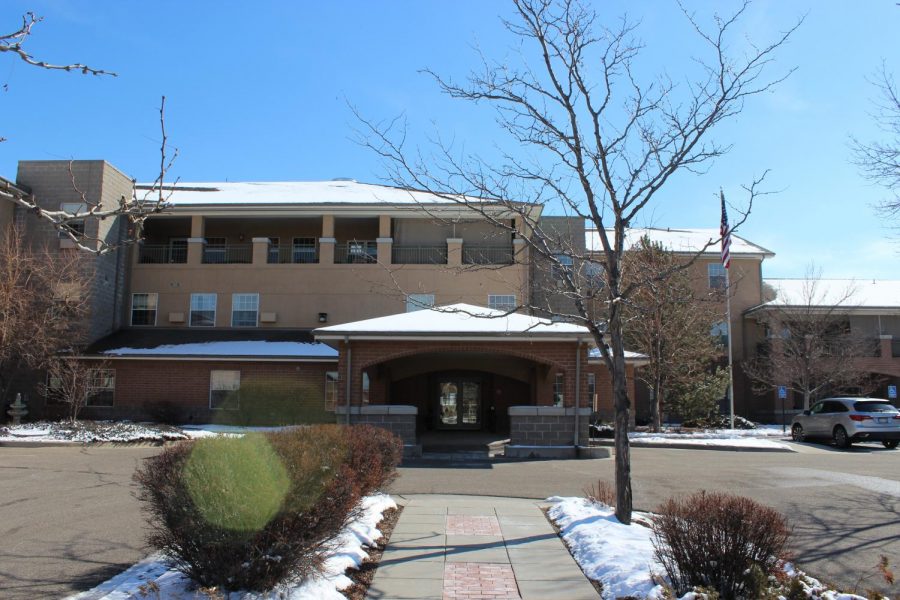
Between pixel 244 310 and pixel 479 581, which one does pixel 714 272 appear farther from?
pixel 479 581

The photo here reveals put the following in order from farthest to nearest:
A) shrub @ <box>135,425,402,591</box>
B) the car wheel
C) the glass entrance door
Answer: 1. the glass entrance door
2. the car wheel
3. shrub @ <box>135,425,402,591</box>

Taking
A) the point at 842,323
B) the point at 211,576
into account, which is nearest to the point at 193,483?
the point at 211,576

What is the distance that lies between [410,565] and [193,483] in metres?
2.76

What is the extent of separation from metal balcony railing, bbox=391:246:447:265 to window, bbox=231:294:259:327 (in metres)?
5.97

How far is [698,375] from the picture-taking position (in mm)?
Answer: 29656

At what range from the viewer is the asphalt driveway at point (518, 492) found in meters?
7.34

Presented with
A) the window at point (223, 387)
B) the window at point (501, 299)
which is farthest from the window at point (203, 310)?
the window at point (501, 299)

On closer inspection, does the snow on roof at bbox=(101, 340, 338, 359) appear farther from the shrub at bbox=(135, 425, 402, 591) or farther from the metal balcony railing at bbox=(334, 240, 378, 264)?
the shrub at bbox=(135, 425, 402, 591)

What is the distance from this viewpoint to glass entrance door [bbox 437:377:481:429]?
25.7 metres

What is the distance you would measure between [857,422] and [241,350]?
67.9ft

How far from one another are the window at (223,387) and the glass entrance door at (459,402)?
7.51 meters

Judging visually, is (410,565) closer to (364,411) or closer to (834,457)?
(364,411)

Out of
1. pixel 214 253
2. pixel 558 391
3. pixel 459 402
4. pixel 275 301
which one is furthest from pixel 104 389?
pixel 558 391

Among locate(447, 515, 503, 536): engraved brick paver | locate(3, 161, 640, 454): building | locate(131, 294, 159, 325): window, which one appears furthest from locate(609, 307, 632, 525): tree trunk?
locate(131, 294, 159, 325): window
